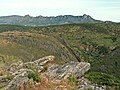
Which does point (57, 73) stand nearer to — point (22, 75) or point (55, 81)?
point (55, 81)

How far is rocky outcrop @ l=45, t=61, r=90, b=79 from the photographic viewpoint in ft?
108

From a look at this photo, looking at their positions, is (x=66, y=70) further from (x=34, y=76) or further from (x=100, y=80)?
(x=100, y=80)

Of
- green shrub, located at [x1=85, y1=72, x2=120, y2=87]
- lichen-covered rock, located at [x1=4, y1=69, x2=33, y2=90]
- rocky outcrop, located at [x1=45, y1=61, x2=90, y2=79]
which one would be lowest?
green shrub, located at [x1=85, y1=72, x2=120, y2=87]

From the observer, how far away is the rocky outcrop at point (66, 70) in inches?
1296

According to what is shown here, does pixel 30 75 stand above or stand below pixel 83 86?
above

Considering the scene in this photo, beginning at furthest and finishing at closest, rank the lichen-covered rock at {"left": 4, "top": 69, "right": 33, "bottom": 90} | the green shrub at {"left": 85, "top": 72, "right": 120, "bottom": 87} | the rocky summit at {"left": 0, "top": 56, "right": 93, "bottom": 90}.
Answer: the green shrub at {"left": 85, "top": 72, "right": 120, "bottom": 87}
the rocky summit at {"left": 0, "top": 56, "right": 93, "bottom": 90}
the lichen-covered rock at {"left": 4, "top": 69, "right": 33, "bottom": 90}

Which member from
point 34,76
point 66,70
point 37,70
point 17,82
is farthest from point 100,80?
point 17,82

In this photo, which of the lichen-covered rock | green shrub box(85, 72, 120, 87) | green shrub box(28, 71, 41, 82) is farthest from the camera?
green shrub box(85, 72, 120, 87)

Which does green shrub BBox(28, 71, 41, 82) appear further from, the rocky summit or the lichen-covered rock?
the lichen-covered rock

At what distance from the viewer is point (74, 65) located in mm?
37844

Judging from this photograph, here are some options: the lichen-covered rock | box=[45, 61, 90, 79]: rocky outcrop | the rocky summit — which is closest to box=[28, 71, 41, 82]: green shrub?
the rocky summit

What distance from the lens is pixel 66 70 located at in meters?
34.9

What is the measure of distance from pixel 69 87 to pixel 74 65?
8.75 metres

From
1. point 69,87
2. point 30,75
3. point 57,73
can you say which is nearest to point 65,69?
point 57,73
